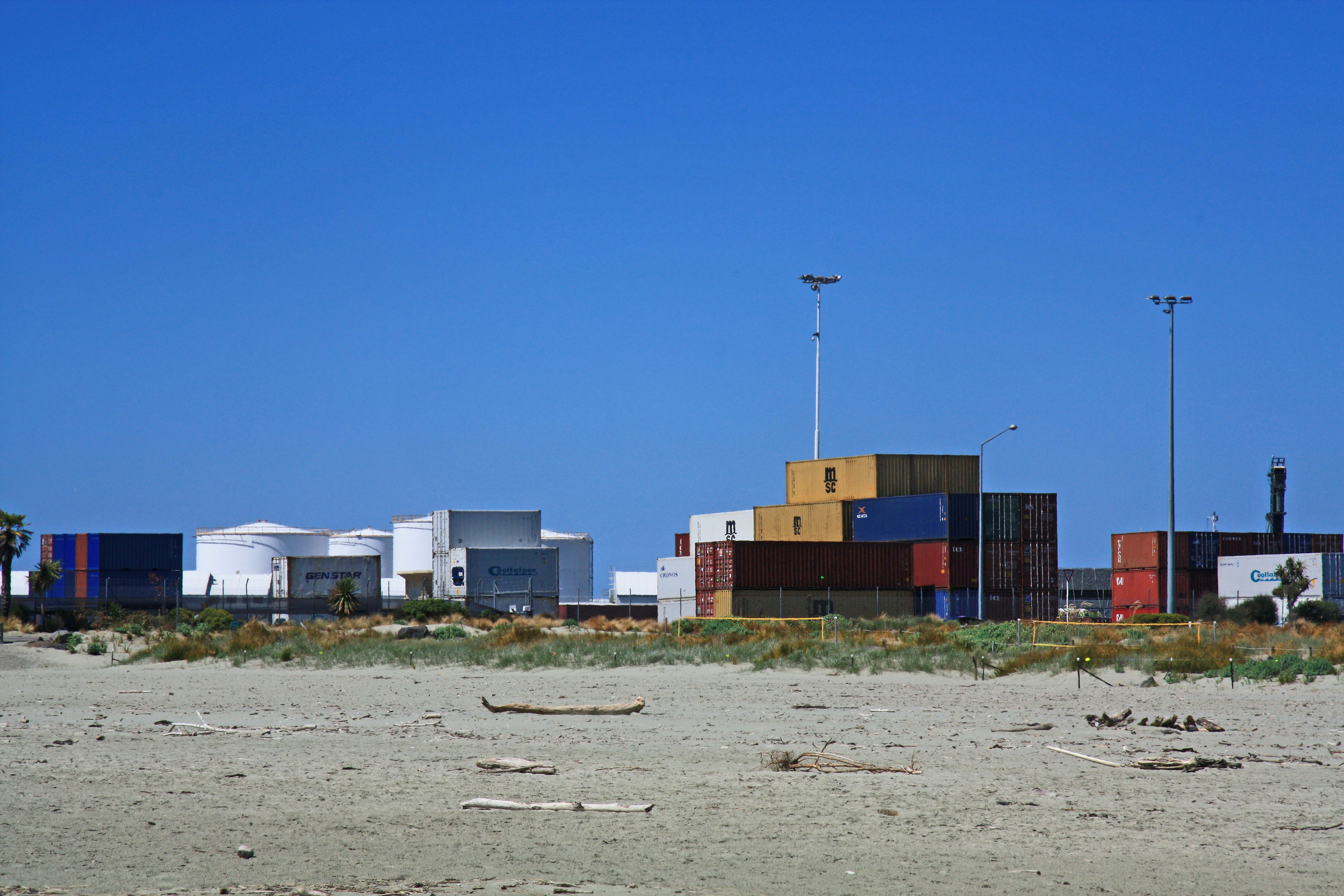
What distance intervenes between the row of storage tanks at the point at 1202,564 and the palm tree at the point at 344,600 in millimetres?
36678

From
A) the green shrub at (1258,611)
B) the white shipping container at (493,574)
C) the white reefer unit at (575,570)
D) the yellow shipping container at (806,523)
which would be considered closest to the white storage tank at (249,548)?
the white reefer unit at (575,570)

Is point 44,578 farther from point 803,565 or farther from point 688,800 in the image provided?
point 688,800

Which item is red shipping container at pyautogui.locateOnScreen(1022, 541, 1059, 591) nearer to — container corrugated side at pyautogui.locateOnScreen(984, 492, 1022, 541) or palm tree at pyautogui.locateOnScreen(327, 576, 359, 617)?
container corrugated side at pyautogui.locateOnScreen(984, 492, 1022, 541)

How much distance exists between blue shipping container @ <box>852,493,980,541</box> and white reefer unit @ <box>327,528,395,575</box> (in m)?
50.4

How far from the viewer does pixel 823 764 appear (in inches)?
480

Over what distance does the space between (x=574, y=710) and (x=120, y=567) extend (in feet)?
214

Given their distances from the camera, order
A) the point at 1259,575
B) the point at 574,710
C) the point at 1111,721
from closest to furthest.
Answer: the point at 1111,721 < the point at 574,710 < the point at 1259,575

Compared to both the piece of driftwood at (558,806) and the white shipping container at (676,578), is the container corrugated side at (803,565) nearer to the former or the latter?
the white shipping container at (676,578)

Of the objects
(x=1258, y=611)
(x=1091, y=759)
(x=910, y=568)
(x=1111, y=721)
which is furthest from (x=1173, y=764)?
(x=1258, y=611)

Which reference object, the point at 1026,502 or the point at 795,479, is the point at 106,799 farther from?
the point at 795,479

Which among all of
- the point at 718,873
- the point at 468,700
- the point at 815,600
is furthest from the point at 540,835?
the point at 815,600

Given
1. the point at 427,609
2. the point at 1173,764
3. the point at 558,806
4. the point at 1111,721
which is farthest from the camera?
the point at 427,609

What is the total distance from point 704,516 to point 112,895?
227ft

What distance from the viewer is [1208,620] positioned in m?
53.0
